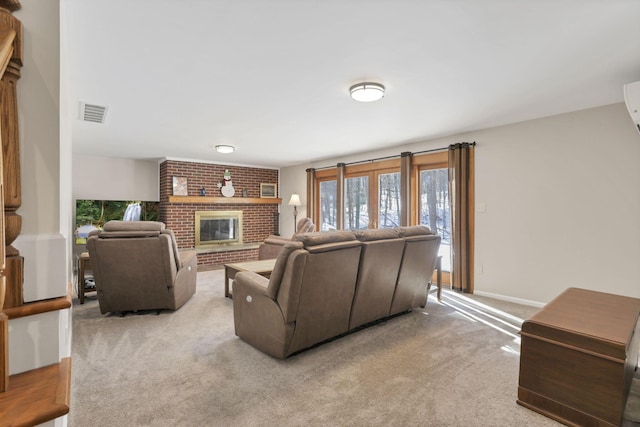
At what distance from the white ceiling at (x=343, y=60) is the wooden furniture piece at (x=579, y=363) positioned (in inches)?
68.4

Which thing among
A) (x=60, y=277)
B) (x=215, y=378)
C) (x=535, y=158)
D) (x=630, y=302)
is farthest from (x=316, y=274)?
(x=535, y=158)

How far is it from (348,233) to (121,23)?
200 centimetres

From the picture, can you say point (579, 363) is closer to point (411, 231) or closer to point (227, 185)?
point (411, 231)

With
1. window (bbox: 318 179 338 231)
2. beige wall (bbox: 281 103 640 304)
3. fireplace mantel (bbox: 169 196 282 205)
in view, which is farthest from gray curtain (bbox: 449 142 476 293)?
fireplace mantel (bbox: 169 196 282 205)

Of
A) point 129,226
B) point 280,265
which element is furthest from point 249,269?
point 280,265

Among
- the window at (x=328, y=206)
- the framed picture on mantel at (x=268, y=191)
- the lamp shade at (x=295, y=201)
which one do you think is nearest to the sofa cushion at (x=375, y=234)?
the window at (x=328, y=206)

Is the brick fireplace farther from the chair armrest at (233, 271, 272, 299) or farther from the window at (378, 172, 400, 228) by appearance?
the chair armrest at (233, 271, 272, 299)

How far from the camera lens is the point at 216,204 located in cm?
675

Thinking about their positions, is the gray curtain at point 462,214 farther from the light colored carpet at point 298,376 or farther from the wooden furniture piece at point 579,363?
Answer: the wooden furniture piece at point 579,363

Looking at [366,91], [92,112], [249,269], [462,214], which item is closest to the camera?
[366,91]

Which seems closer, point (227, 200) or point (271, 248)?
point (271, 248)

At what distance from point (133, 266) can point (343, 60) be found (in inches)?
110

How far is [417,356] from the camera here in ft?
7.77

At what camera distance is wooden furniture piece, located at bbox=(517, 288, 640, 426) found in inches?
60.2
